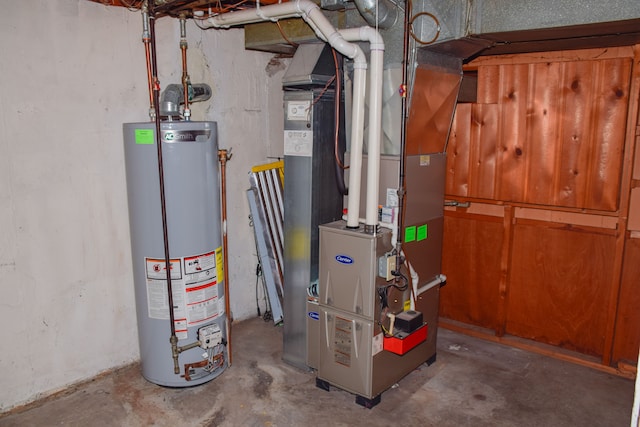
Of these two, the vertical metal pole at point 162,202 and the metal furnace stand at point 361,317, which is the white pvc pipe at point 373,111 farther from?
the vertical metal pole at point 162,202

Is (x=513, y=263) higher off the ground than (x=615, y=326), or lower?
higher

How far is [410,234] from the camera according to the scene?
303 cm

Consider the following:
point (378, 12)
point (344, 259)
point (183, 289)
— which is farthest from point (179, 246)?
point (378, 12)

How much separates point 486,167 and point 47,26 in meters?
2.95

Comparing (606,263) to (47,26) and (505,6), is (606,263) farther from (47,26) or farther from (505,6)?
(47,26)

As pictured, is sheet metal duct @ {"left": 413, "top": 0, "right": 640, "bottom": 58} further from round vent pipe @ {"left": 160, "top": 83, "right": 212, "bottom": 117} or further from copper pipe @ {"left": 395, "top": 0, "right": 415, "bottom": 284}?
round vent pipe @ {"left": 160, "top": 83, "right": 212, "bottom": 117}

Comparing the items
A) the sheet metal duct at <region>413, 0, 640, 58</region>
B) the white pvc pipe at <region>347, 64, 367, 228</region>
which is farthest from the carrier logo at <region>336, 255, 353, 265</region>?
the sheet metal duct at <region>413, 0, 640, 58</region>

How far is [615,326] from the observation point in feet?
10.8

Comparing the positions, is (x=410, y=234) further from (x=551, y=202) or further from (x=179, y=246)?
(x=179, y=246)

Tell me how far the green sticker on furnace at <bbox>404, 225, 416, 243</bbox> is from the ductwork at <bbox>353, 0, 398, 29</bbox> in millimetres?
1153

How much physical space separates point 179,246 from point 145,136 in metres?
0.66

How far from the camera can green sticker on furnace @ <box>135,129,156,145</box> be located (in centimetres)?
284

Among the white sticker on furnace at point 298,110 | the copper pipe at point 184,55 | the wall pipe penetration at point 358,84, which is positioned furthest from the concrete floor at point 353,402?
the copper pipe at point 184,55

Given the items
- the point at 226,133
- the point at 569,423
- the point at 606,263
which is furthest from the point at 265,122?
the point at 569,423
